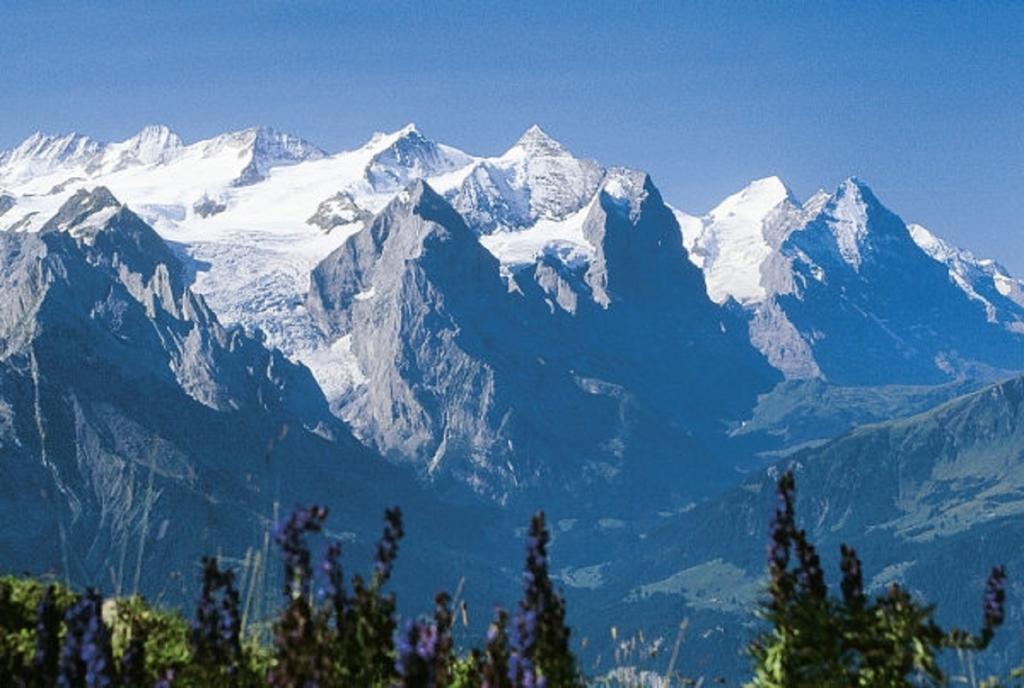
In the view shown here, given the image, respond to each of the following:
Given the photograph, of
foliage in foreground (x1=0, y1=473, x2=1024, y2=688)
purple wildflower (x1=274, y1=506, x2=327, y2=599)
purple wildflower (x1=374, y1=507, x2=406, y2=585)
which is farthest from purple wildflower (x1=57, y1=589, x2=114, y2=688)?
purple wildflower (x1=374, y1=507, x2=406, y2=585)

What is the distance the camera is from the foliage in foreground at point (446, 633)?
25.7 ft

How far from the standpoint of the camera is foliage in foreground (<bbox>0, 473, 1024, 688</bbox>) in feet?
25.7

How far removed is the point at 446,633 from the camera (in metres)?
9.32

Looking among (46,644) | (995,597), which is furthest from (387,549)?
(995,597)

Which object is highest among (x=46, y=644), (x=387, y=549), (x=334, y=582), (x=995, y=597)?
(x=387, y=549)

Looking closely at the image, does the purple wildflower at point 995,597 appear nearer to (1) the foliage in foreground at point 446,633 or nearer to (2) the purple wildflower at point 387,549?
(1) the foliage in foreground at point 446,633

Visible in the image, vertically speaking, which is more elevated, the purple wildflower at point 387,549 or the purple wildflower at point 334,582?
the purple wildflower at point 387,549

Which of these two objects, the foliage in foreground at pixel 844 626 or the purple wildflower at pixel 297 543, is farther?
the foliage in foreground at pixel 844 626

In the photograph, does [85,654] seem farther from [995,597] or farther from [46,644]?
[995,597]

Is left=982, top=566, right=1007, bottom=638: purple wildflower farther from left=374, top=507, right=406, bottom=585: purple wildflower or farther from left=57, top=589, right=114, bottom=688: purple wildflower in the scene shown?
left=57, top=589, right=114, bottom=688: purple wildflower

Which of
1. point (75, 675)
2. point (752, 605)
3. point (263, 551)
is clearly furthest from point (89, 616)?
point (752, 605)

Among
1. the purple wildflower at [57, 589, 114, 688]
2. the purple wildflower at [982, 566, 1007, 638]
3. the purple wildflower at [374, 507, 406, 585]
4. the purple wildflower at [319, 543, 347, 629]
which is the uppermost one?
the purple wildflower at [374, 507, 406, 585]

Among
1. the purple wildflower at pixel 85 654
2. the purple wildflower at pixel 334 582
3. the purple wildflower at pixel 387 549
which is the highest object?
the purple wildflower at pixel 387 549

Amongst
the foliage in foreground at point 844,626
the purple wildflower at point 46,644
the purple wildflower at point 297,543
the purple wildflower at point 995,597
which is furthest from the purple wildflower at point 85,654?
the purple wildflower at point 995,597
